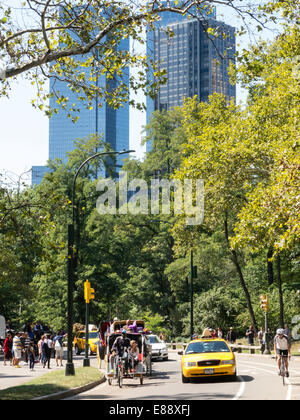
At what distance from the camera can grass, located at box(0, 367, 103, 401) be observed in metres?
16.2

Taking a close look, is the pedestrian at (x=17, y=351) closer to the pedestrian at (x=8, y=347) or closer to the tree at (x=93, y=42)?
the pedestrian at (x=8, y=347)

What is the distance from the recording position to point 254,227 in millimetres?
25734

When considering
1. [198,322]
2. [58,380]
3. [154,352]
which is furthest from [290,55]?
[198,322]

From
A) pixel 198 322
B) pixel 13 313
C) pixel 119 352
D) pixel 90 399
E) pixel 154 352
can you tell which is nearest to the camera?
pixel 90 399

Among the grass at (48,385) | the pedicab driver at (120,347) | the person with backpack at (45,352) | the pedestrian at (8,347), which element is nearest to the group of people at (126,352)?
the pedicab driver at (120,347)

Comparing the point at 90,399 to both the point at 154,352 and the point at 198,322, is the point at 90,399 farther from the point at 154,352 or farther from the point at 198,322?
the point at 198,322

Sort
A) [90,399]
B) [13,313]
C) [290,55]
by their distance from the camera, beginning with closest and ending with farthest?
1. [90,399]
2. [290,55]
3. [13,313]

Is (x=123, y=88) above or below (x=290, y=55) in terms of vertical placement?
below

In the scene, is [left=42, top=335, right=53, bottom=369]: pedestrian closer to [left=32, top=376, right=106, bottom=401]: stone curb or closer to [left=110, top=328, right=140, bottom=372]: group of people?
[left=32, top=376, right=106, bottom=401]: stone curb

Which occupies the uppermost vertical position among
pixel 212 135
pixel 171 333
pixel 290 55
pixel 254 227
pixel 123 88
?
pixel 290 55

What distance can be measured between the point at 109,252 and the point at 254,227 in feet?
112

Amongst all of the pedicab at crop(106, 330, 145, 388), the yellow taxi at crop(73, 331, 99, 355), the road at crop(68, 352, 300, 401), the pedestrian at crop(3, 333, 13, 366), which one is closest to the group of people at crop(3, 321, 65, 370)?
the pedestrian at crop(3, 333, 13, 366)

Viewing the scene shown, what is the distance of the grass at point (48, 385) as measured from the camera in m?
16.2

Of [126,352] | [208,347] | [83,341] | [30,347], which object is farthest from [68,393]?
[83,341]
